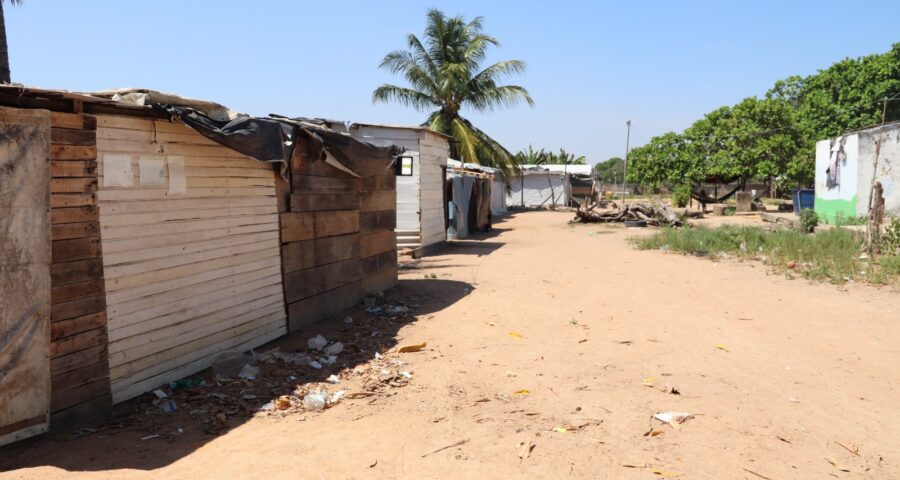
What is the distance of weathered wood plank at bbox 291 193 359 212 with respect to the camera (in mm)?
6602

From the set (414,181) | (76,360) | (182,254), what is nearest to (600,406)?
(182,254)

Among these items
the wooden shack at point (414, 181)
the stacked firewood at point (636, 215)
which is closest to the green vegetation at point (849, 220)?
the stacked firewood at point (636, 215)

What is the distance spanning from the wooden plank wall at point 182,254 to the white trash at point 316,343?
400 millimetres

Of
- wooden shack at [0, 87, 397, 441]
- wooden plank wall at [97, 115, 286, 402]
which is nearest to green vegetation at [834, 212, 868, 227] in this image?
wooden shack at [0, 87, 397, 441]

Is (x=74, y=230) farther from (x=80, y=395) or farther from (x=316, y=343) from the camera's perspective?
(x=316, y=343)

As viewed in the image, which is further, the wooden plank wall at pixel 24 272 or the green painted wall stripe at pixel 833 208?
the green painted wall stripe at pixel 833 208

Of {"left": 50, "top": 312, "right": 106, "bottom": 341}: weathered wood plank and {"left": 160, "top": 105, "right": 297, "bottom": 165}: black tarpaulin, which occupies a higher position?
{"left": 160, "top": 105, "right": 297, "bottom": 165}: black tarpaulin

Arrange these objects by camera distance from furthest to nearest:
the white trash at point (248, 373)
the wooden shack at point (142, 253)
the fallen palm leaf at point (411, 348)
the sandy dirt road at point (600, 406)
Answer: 1. the fallen palm leaf at point (411, 348)
2. the white trash at point (248, 373)
3. the wooden shack at point (142, 253)
4. the sandy dirt road at point (600, 406)

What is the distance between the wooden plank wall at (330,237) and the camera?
6520 mm

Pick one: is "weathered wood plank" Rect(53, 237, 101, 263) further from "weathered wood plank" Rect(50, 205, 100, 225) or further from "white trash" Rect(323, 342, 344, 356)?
"white trash" Rect(323, 342, 344, 356)

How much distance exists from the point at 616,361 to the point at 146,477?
3915 mm

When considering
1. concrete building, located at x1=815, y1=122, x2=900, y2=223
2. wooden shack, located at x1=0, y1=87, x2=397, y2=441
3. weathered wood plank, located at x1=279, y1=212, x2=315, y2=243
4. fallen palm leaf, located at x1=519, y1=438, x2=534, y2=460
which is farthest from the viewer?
concrete building, located at x1=815, y1=122, x2=900, y2=223

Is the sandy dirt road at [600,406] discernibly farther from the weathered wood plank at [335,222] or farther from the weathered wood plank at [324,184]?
the weathered wood plank at [324,184]

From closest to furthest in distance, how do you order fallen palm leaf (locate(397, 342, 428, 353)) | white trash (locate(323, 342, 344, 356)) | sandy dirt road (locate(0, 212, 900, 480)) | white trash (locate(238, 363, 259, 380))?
sandy dirt road (locate(0, 212, 900, 480)) < white trash (locate(238, 363, 259, 380)) < white trash (locate(323, 342, 344, 356)) < fallen palm leaf (locate(397, 342, 428, 353))
